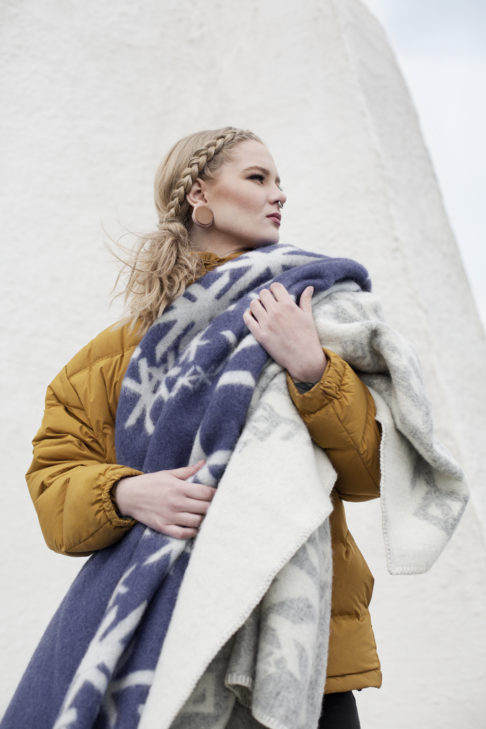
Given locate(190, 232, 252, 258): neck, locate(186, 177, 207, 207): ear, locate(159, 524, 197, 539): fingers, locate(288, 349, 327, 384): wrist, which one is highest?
locate(186, 177, 207, 207): ear

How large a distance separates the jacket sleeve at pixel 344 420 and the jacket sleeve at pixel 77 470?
0.26 meters

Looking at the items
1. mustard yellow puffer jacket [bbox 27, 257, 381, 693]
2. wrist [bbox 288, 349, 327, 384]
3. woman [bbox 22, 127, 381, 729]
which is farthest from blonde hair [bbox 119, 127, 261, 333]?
wrist [bbox 288, 349, 327, 384]

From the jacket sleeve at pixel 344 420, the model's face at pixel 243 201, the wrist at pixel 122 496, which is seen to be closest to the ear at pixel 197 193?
the model's face at pixel 243 201

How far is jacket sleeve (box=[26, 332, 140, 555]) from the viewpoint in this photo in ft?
2.93

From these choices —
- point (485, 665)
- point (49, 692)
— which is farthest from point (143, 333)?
point (485, 665)

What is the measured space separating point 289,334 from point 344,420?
0.14m

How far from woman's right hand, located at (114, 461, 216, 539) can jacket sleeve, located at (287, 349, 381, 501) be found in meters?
0.16

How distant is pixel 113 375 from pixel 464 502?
0.57 metres

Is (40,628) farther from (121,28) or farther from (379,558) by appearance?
(121,28)

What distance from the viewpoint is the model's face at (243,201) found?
1.11 metres

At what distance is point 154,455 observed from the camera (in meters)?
0.93

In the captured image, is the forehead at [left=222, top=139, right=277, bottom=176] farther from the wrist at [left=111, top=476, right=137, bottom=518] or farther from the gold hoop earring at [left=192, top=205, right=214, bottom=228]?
the wrist at [left=111, top=476, right=137, bottom=518]

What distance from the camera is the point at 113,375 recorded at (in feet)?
3.49

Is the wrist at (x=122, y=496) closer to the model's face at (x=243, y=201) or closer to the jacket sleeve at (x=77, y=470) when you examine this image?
the jacket sleeve at (x=77, y=470)
